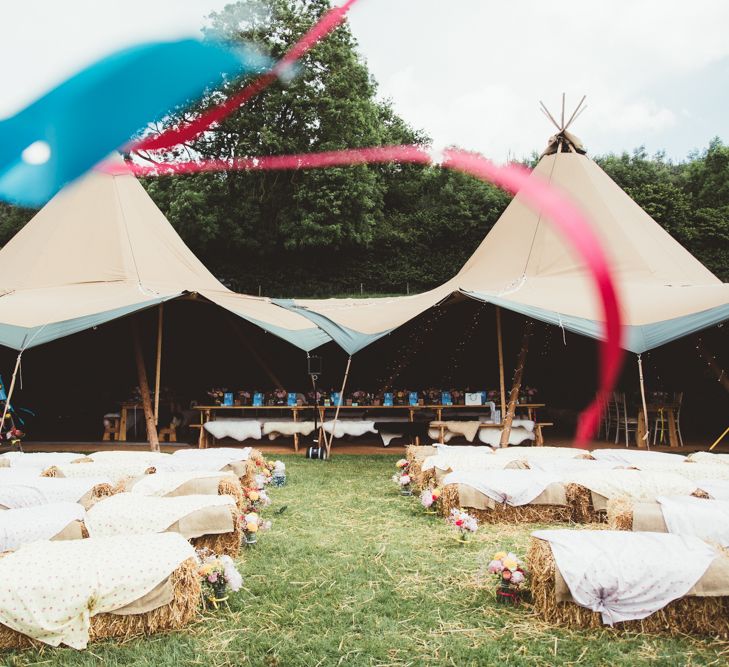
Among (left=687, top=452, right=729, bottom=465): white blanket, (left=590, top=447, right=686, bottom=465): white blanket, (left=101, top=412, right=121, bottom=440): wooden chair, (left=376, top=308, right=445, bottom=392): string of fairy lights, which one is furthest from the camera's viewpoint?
(left=376, top=308, right=445, bottom=392): string of fairy lights

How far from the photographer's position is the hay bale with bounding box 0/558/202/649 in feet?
8.87

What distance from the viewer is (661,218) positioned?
19.1 metres

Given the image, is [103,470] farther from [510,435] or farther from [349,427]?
[510,435]

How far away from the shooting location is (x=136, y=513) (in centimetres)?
365

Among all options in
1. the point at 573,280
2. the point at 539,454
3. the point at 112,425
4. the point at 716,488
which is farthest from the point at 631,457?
the point at 112,425

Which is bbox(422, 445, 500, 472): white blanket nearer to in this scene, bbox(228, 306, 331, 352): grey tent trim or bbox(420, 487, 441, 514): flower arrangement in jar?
bbox(420, 487, 441, 514): flower arrangement in jar

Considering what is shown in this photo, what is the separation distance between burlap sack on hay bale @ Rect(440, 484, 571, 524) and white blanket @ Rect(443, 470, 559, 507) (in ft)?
0.13

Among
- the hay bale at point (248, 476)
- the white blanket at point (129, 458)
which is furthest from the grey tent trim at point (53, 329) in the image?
the hay bale at point (248, 476)

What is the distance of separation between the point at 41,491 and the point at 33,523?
78cm

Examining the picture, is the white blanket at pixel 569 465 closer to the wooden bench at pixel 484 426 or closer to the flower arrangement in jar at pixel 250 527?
the flower arrangement in jar at pixel 250 527

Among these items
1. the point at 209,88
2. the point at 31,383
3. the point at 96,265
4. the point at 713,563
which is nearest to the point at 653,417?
the point at 713,563

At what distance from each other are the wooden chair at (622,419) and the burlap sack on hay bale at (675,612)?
662 cm

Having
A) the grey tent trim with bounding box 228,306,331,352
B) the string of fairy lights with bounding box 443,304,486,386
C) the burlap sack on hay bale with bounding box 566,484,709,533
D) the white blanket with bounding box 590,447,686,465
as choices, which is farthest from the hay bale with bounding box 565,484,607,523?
the string of fairy lights with bounding box 443,304,486,386

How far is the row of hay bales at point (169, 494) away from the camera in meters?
2.78
